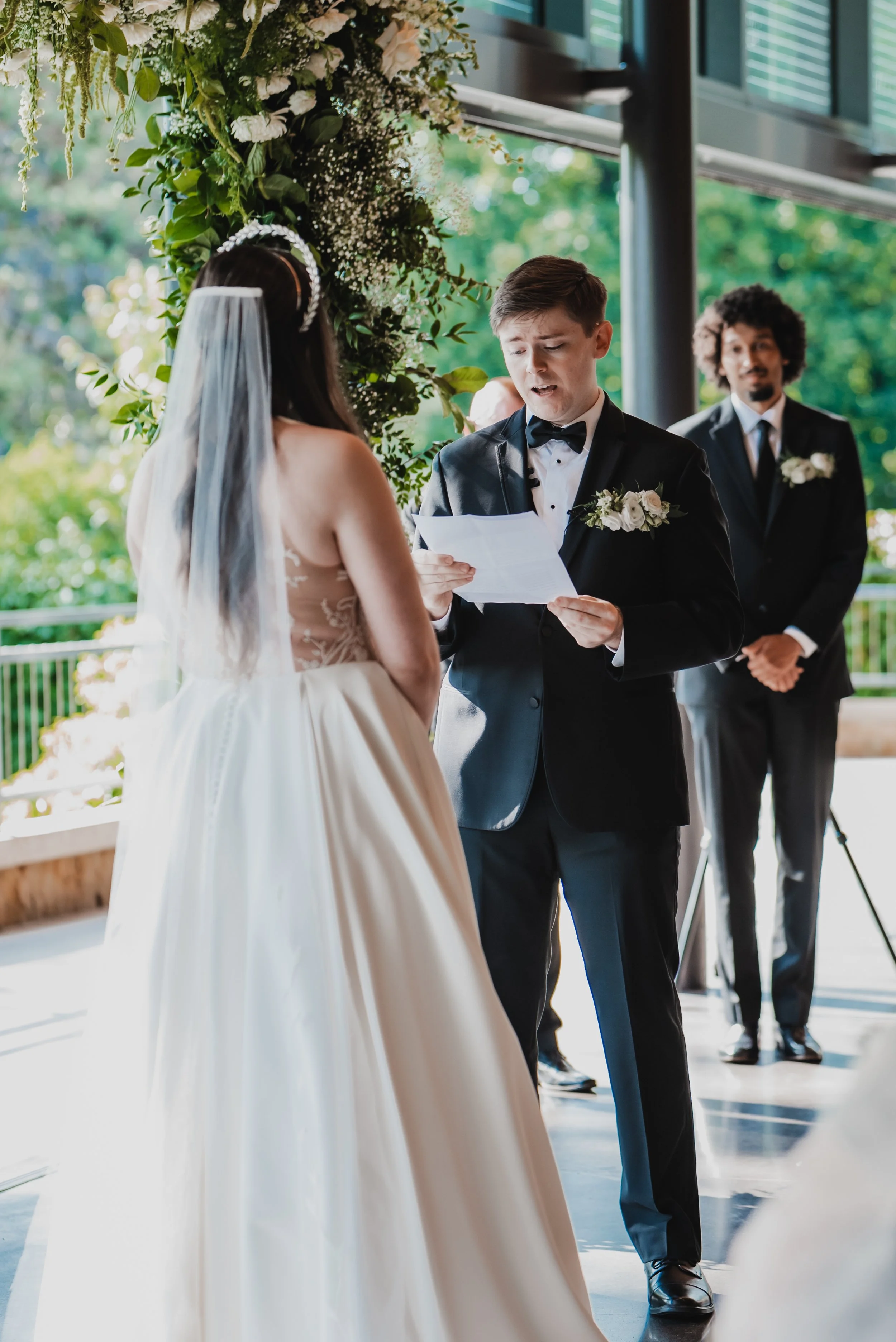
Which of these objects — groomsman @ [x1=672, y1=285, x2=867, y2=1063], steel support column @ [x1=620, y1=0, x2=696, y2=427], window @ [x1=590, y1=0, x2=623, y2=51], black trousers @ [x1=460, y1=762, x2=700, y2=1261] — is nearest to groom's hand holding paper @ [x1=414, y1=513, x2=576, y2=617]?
black trousers @ [x1=460, y1=762, x2=700, y2=1261]

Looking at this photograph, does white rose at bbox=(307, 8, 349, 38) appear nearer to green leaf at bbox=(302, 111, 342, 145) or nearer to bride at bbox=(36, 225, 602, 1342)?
green leaf at bbox=(302, 111, 342, 145)

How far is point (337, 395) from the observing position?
2.24 metres

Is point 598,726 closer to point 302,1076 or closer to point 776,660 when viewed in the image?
point 302,1076

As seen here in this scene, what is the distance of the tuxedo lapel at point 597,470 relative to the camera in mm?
2568

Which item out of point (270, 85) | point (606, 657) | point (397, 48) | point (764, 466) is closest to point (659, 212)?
point (764, 466)

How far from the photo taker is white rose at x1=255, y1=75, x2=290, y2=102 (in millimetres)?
2609

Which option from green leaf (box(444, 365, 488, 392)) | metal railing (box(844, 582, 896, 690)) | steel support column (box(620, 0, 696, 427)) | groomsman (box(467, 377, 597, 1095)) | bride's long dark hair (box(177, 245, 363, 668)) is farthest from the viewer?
metal railing (box(844, 582, 896, 690))

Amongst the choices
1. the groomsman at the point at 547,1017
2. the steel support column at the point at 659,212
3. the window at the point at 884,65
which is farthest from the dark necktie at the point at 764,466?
the window at the point at 884,65

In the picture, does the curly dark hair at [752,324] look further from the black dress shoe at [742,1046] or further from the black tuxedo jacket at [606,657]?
the black dress shoe at [742,1046]

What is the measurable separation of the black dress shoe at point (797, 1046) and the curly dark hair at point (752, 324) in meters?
1.87

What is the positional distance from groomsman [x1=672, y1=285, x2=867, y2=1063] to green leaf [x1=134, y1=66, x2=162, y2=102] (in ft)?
6.39

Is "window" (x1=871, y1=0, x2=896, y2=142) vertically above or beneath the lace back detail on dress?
above

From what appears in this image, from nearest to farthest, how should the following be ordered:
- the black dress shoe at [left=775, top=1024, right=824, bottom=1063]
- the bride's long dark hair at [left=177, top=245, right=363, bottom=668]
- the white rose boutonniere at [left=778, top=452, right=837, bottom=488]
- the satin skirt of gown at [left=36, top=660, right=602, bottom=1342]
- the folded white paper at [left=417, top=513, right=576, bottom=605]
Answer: the satin skirt of gown at [left=36, top=660, right=602, bottom=1342] < the bride's long dark hair at [left=177, top=245, right=363, bottom=668] < the folded white paper at [left=417, top=513, right=576, bottom=605] < the black dress shoe at [left=775, top=1024, right=824, bottom=1063] < the white rose boutonniere at [left=778, top=452, right=837, bottom=488]

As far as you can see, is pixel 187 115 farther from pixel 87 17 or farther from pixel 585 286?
pixel 585 286
